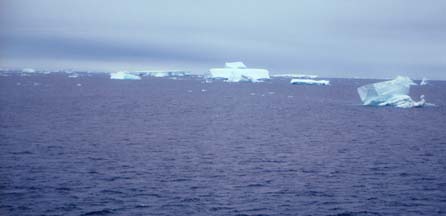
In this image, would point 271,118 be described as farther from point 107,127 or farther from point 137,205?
point 137,205

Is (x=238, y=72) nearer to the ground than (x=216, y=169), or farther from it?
farther from it

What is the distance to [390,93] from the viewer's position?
6512cm

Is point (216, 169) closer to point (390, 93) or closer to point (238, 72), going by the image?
point (390, 93)

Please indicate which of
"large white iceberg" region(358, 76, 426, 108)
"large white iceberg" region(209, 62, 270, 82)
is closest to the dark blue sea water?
"large white iceberg" region(358, 76, 426, 108)

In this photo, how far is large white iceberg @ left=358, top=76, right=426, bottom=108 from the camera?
61469 millimetres

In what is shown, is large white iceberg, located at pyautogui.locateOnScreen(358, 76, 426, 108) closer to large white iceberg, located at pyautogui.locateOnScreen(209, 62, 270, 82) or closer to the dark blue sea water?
the dark blue sea water

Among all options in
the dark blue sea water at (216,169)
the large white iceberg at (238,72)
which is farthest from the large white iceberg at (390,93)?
the large white iceberg at (238,72)

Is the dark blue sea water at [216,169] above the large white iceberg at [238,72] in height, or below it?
below

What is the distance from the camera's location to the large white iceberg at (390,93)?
61.5m

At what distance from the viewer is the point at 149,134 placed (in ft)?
126

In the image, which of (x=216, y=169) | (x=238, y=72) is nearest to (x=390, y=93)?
(x=216, y=169)

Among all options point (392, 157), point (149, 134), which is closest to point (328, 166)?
point (392, 157)

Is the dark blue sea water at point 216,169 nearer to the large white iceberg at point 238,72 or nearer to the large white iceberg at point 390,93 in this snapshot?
the large white iceberg at point 390,93

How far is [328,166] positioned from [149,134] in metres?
16.2
